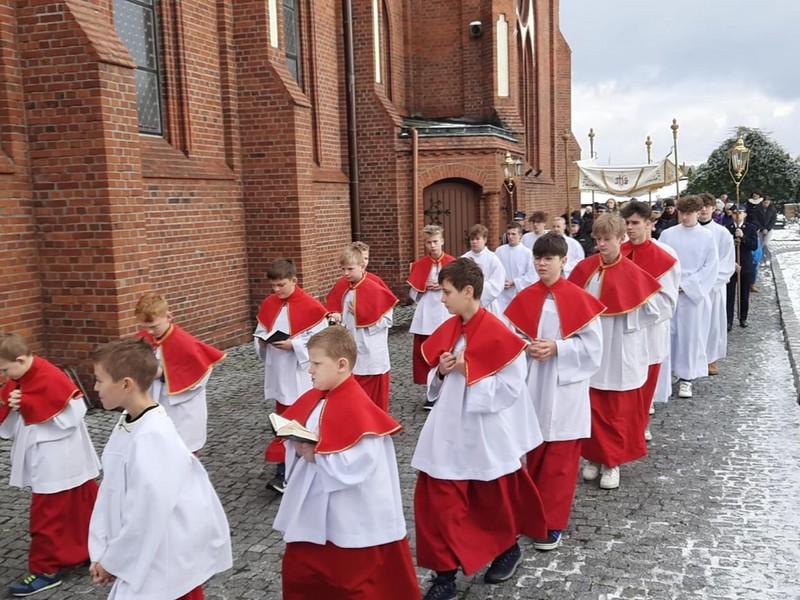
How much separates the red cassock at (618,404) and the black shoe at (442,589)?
215 centimetres

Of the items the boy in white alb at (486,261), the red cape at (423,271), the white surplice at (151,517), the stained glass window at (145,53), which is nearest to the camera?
the white surplice at (151,517)

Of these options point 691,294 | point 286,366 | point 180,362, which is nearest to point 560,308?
point 286,366

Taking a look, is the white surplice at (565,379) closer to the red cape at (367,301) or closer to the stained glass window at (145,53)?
the red cape at (367,301)

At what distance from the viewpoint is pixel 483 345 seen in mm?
4238

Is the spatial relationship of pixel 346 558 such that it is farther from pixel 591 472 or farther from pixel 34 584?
pixel 591 472

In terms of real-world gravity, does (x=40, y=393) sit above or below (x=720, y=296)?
above

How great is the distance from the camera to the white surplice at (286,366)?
20.1 ft

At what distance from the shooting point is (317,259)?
13695mm

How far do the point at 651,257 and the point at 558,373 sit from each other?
227 cm

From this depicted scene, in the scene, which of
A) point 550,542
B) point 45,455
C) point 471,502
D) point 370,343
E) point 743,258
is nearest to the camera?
point 471,502

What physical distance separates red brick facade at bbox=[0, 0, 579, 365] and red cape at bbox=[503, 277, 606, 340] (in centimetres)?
488

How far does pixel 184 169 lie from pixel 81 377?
11.7 ft

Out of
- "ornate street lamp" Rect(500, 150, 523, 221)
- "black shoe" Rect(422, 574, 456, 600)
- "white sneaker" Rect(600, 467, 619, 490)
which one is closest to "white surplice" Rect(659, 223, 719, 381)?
"white sneaker" Rect(600, 467, 619, 490)

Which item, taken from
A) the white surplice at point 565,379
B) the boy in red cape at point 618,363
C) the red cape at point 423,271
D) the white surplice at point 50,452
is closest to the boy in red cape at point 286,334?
the white surplice at point 50,452
